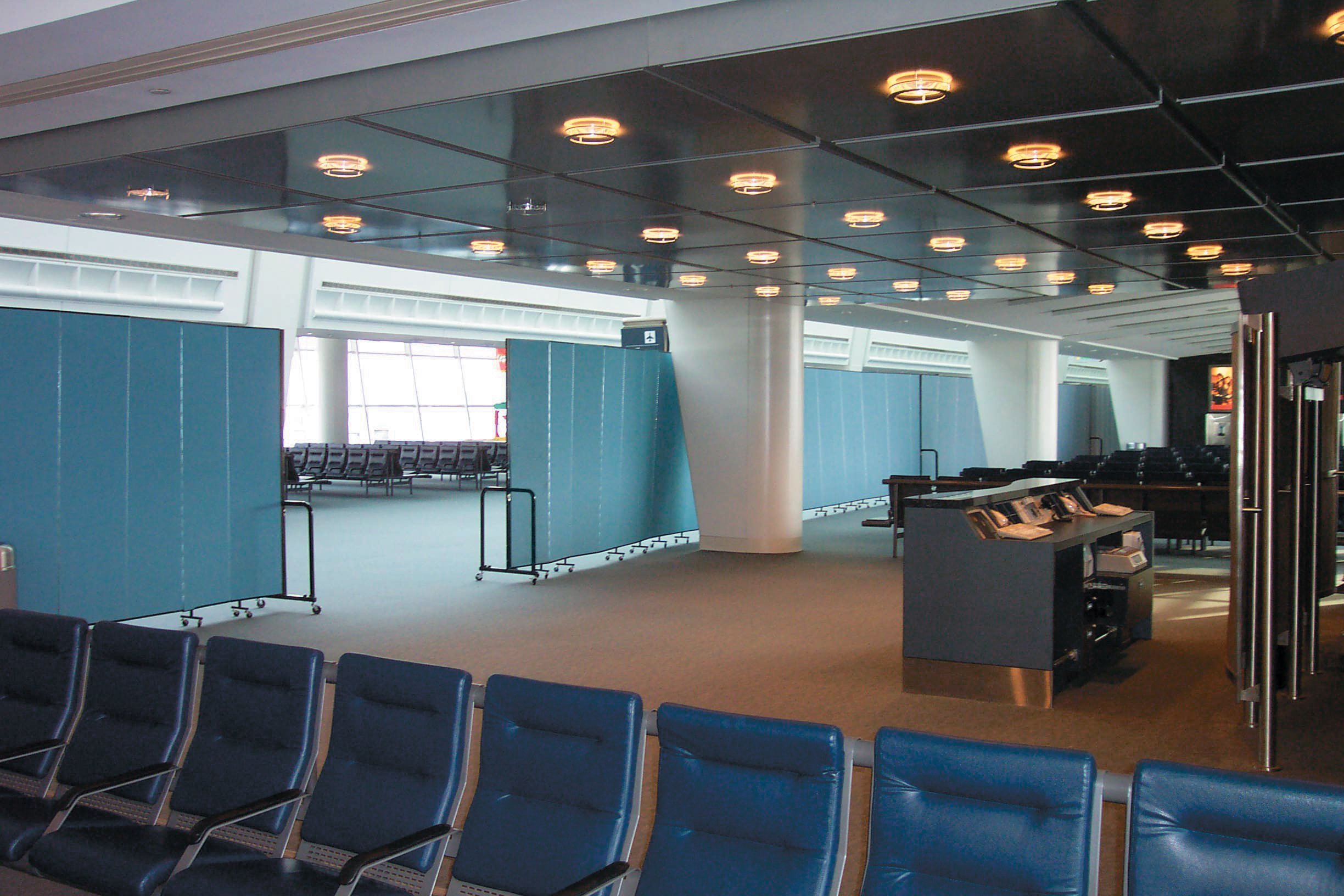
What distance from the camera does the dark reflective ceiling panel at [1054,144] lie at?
5.21 meters

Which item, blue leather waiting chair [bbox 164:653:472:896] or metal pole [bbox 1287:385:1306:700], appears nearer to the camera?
blue leather waiting chair [bbox 164:653:472:896]

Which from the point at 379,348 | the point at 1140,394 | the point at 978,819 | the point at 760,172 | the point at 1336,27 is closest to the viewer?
the point at 978,819

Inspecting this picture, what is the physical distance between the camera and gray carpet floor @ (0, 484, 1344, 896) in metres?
6.05

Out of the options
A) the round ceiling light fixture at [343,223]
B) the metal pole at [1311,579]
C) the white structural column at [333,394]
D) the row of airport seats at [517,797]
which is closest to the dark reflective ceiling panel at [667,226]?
the round ceiling light fixture at [343,223]

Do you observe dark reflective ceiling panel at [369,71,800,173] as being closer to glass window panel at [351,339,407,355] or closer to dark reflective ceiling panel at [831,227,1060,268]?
dark reflective ceiling panel at [831,227,1060,268]

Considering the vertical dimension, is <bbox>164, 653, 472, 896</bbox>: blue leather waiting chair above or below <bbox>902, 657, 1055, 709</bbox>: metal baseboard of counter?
above

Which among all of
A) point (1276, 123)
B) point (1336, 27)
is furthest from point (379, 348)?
point (1336, 27)

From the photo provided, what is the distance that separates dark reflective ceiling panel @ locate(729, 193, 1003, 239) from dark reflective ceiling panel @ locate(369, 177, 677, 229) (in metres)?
0.74

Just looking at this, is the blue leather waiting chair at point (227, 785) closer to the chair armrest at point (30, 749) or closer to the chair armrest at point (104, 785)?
the chair armrest at point (104, 785)

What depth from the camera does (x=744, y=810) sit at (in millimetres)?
2877

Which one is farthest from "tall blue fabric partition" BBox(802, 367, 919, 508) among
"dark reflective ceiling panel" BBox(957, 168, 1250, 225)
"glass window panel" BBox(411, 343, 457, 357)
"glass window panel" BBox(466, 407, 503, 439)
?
"glass window panel" BBox(466, 407, 503, 439)

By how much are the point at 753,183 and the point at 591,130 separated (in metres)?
1.41

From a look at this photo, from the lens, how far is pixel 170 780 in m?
4.02

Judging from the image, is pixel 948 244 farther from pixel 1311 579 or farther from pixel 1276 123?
pixel 1276 123
